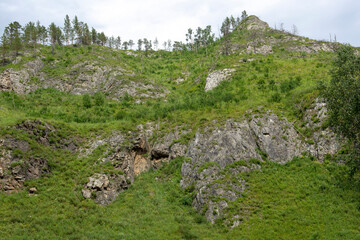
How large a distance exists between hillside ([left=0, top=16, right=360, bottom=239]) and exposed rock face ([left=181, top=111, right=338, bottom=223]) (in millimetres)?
127

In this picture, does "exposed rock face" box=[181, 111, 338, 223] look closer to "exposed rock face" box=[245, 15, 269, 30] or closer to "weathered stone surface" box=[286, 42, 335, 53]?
"weathered stone surface" box=[286, 42, 335, 53]

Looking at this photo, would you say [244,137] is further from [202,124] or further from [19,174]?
[19,174]

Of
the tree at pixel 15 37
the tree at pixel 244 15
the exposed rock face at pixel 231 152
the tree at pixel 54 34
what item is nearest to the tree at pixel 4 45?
the tree at pixel 15 37

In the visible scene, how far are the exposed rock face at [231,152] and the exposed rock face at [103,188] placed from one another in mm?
7598

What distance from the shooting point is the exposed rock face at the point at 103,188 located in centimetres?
2383

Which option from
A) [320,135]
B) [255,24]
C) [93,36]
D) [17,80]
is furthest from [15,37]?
[255,24]

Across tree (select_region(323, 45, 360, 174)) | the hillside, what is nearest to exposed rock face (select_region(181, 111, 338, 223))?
the hillside

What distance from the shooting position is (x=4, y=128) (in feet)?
83.1

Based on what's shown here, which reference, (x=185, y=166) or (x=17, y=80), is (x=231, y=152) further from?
(x=17, y=80)

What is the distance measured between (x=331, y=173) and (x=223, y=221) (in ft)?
40.4

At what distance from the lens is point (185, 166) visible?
90.1ft

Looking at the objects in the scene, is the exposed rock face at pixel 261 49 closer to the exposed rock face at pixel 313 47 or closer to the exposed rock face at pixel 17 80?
the exposed rock face at pixel 313 47

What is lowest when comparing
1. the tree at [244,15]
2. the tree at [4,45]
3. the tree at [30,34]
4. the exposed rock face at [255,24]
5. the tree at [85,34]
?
the tree at [4,45]

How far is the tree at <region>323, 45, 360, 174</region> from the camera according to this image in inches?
709
